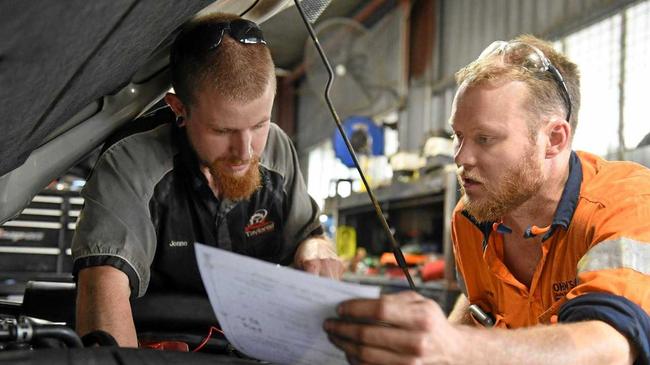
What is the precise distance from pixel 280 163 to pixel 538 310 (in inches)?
19.8

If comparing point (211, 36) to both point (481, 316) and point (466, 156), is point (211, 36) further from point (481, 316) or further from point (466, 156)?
point (481, 316)

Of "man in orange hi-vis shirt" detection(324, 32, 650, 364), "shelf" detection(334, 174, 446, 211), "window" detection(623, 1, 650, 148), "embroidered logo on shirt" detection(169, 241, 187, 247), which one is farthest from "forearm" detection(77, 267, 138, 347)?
"window" detection(623, 1, 650, 148)

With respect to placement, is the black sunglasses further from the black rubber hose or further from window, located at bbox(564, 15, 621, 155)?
window, located at bbox(564, 15, 621, 155)

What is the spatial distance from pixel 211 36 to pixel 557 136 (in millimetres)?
578

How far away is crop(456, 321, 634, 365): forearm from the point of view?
0.66 meters

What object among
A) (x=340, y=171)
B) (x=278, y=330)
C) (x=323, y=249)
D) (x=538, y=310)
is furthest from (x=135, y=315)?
(x=340, y=171)

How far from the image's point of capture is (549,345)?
0.73 meters

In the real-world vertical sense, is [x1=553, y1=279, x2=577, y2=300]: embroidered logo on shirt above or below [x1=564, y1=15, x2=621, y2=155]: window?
below

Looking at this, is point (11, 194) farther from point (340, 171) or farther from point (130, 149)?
point (340, 171)

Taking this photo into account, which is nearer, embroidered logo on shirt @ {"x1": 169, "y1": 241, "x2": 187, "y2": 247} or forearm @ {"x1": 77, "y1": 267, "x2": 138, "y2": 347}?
forearm @ {"x1": 77, "y1": 267, "x2": 138, "y2": 347}

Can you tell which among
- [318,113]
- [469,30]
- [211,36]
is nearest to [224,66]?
[211,36]

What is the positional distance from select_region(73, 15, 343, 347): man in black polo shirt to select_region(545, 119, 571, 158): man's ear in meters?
0.40

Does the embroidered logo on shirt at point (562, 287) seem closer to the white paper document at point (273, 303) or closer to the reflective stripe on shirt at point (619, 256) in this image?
Result: the reflective stripe on shirt at point (619, 256)

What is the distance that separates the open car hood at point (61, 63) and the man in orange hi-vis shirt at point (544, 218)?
388mm
